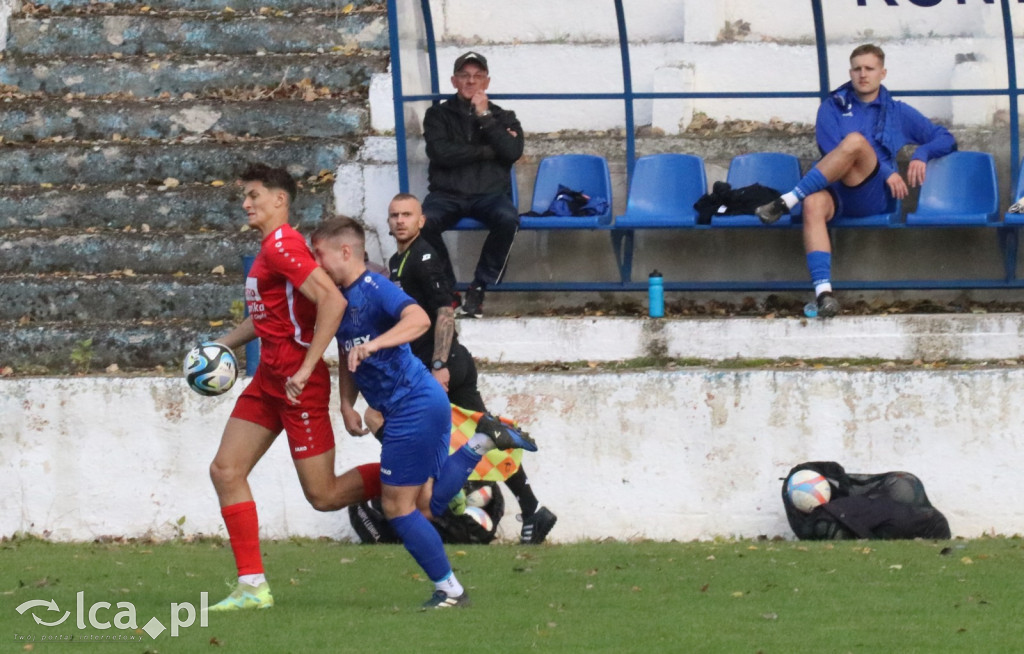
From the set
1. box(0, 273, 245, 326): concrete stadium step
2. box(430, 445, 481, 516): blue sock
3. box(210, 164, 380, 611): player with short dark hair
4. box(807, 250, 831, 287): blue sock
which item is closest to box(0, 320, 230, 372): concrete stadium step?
box(0, 273, 245, 326): concrete stadium step

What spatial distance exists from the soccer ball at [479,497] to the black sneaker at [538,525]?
271 millimetres

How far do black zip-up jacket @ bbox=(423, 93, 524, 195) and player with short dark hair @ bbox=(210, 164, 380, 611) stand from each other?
426 centimetres

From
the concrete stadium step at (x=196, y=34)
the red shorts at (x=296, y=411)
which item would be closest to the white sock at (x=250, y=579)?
the red shorts at (x=296, y=411)

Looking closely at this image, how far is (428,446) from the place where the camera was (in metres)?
6.89

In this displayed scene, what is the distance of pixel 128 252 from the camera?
12492mm

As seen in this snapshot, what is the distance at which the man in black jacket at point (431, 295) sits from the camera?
29.7 ft

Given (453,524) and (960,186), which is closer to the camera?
(453,524)

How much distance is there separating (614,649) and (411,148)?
21.8 ft

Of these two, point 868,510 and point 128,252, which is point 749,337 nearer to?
point 868,510

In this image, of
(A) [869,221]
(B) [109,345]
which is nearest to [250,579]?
(B) [109,345]

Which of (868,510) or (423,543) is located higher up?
(423,543)

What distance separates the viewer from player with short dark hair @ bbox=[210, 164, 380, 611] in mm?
7074

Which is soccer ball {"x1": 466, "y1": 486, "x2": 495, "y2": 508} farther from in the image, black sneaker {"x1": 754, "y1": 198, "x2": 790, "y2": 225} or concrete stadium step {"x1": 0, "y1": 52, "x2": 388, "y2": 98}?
concrete stadium step {"x1": 0, "y1": 52, "x2": 388, "y2": 98}

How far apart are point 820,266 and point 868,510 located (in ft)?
6.75
